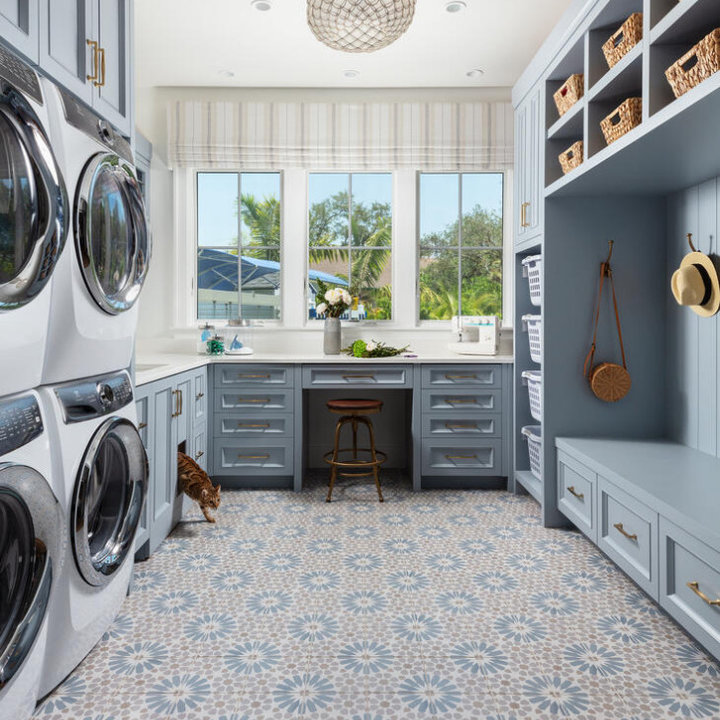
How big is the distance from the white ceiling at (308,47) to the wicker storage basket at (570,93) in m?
0.65

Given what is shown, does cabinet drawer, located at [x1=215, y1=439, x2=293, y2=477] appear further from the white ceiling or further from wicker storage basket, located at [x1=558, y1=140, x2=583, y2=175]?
the white ceiling

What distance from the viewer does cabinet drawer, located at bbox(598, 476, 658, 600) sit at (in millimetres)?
1922

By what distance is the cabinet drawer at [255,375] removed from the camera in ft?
11.6

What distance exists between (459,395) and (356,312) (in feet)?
3.38

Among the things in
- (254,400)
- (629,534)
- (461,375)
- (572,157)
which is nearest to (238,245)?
(254,400)

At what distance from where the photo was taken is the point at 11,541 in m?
1.28

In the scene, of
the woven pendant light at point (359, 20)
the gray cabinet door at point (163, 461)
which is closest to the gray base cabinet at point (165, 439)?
the gray cabinet door at point (163, 461)

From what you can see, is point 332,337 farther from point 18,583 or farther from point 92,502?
point 18,583

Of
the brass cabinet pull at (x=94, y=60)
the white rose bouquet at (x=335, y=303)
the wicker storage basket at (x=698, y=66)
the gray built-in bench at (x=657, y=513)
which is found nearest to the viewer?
the wicker storage basket at (x=698, y=66)

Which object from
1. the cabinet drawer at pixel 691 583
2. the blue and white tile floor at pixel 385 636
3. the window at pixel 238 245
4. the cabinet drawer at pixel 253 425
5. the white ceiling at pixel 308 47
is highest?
the white ceiling at pixel 308 47

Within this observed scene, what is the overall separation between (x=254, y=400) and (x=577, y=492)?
1930 mm

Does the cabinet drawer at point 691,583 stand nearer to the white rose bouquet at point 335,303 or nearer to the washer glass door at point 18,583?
the washer glass door at point 18,583

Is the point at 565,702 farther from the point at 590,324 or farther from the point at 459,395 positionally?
the point at 459,395

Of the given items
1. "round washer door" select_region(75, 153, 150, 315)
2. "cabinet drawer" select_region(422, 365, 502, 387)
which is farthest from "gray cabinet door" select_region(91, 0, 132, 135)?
"cabinet drawer" select_region(422, 365, 502, 387)
